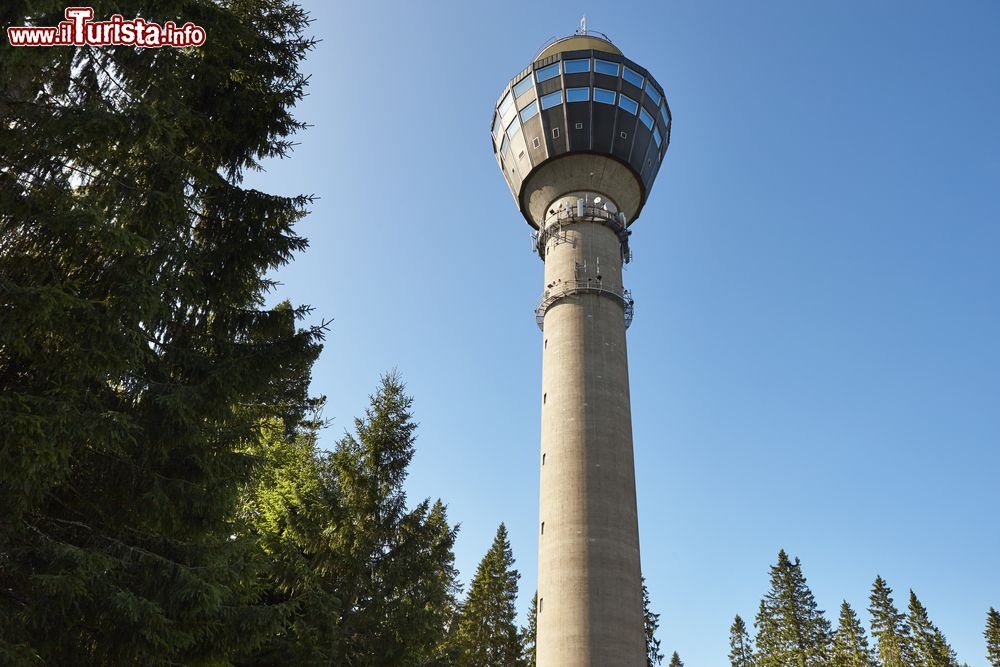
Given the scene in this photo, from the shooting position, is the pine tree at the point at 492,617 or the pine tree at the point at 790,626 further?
the pine tree at the point at 790,626

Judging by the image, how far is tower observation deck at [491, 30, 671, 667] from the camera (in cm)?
2742

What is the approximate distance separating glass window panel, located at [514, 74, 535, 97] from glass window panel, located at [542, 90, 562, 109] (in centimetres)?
124

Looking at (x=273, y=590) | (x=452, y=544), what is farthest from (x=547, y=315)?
(x=273, y=590)

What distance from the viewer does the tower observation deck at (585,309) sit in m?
27.4

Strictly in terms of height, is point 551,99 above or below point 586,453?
above

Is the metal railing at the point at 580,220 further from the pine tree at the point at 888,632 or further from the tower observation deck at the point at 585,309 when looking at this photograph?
the pine tree at the point at 888,632

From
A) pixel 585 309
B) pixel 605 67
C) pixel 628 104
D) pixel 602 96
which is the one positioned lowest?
pixel 585 309

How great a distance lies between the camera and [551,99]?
3678 centimetres

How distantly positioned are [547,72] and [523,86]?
5.13 feet

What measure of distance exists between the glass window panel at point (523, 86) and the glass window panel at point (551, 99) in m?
1.24

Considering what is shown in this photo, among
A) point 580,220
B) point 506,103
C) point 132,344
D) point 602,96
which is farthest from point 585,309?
point 132,344

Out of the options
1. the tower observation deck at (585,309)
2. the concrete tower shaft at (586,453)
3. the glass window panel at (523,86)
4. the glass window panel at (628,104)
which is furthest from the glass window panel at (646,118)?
the glass window panel at (523,86)

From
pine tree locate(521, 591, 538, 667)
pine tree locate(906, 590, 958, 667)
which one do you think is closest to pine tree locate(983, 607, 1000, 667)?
pine tree locate(906, 590, 958, 667)

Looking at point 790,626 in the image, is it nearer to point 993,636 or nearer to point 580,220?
point 993,636
